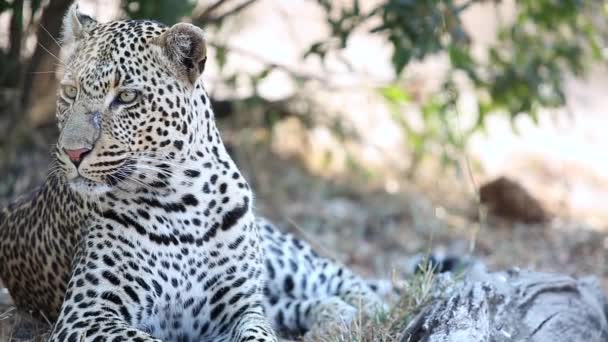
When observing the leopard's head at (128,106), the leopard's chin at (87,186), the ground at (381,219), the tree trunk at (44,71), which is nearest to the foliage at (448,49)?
the tree trunk at (44,71)

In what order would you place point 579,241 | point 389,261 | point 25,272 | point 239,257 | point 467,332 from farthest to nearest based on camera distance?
point 579,241 < point 389,261 < point 25,272 < point 239,257 < point 467,332

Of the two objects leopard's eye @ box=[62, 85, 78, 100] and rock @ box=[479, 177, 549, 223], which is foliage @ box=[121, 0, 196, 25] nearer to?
leopard's eye @ box=[62, 85, 78, 100]

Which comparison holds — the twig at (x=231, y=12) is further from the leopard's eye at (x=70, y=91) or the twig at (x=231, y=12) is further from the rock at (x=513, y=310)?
the leopard's eye at (x=70, y=91)

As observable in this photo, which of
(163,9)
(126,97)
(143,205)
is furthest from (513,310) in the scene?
(163,9)

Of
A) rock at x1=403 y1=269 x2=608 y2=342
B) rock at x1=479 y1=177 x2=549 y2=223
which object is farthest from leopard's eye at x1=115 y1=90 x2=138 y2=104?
rock at x1=479 y1=177 x2=549 y2=223

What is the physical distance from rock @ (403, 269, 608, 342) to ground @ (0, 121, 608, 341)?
198 centimetres

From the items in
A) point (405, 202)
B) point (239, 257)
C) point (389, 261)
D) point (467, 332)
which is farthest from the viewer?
point (405, 202)

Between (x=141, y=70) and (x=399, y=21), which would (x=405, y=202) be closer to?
(x=399, y=21)

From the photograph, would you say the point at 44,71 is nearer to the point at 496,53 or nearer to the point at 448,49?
the point at 448,49

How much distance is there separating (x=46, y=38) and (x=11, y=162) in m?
1.71

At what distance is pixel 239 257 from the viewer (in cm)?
562

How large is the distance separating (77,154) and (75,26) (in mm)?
1044

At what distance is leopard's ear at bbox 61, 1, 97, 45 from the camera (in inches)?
215

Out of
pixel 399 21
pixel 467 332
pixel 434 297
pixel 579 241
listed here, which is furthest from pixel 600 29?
pixel 467 332
